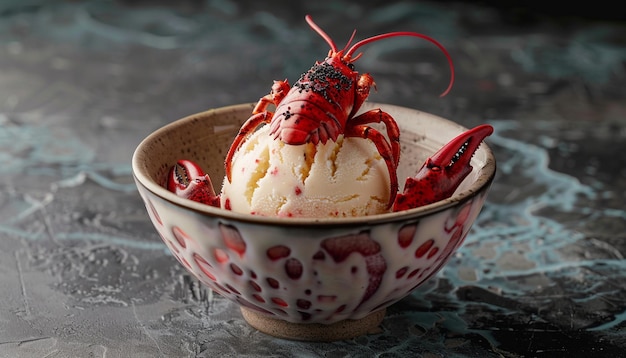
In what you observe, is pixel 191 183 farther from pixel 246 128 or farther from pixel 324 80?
pixel 324 80

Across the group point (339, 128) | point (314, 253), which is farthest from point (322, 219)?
point (339, 128)

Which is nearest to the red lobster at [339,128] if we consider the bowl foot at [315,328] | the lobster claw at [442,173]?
the lobster claw at [442,173]

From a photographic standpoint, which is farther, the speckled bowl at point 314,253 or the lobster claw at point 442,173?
the lobster claw at point 442,173

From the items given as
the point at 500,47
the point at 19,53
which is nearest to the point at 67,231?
the point at 19,53

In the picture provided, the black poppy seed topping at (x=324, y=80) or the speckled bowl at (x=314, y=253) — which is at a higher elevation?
the black poppy seed topping at (x=324, y=80)

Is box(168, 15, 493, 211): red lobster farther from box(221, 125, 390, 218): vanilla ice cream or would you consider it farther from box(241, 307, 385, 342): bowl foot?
box(241, 307, 385, 342): bowl foot

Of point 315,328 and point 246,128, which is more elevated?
point 246,128

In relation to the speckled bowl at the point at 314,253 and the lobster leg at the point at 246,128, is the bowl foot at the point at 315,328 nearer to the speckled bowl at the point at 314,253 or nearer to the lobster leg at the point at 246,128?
the speckled bowl at the point at 314,253

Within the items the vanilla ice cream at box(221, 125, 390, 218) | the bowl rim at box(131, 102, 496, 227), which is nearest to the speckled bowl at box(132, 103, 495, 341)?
the bowl rim at box(131, 102, 496, 227)
